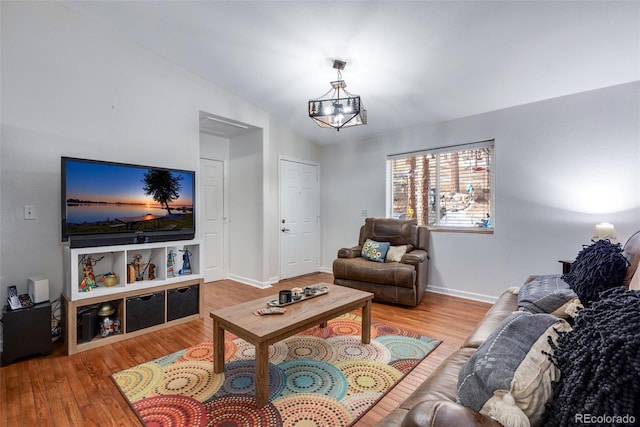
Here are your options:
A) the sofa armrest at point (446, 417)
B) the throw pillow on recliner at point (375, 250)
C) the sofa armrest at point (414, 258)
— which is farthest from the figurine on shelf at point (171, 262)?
the sofa armrest at point (446, 417)

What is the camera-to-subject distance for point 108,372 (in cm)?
211

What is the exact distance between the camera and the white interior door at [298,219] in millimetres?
4746

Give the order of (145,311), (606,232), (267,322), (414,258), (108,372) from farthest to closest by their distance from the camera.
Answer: (414,258) → (145,311) → (606,232) → (108,372) → (267,322)

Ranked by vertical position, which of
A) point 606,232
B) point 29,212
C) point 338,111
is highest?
point 338,111

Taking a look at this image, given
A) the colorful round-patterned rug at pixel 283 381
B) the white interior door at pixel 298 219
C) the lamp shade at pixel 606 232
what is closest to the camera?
the colorful round-patterned rug at pixel 283 381

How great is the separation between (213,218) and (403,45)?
3.59 meters

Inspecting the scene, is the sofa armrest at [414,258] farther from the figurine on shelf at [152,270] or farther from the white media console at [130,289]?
the figurine on shelf at [152,270]

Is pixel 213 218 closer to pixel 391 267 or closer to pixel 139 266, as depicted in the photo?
pixel 139 266

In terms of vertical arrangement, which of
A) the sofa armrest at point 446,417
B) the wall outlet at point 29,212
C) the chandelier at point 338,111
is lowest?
the sofa armrest at point 446,417

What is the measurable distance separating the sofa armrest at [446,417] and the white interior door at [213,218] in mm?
4277

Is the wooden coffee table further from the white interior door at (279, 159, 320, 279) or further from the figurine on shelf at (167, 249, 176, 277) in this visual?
the white interior door at (279, 159, 320, 279)

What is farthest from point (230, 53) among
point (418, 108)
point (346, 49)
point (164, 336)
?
point (164, 336)

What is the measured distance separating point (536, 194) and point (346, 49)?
264cm

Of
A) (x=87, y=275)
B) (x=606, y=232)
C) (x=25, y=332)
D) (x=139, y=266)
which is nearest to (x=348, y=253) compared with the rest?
(x=139, y=266)
